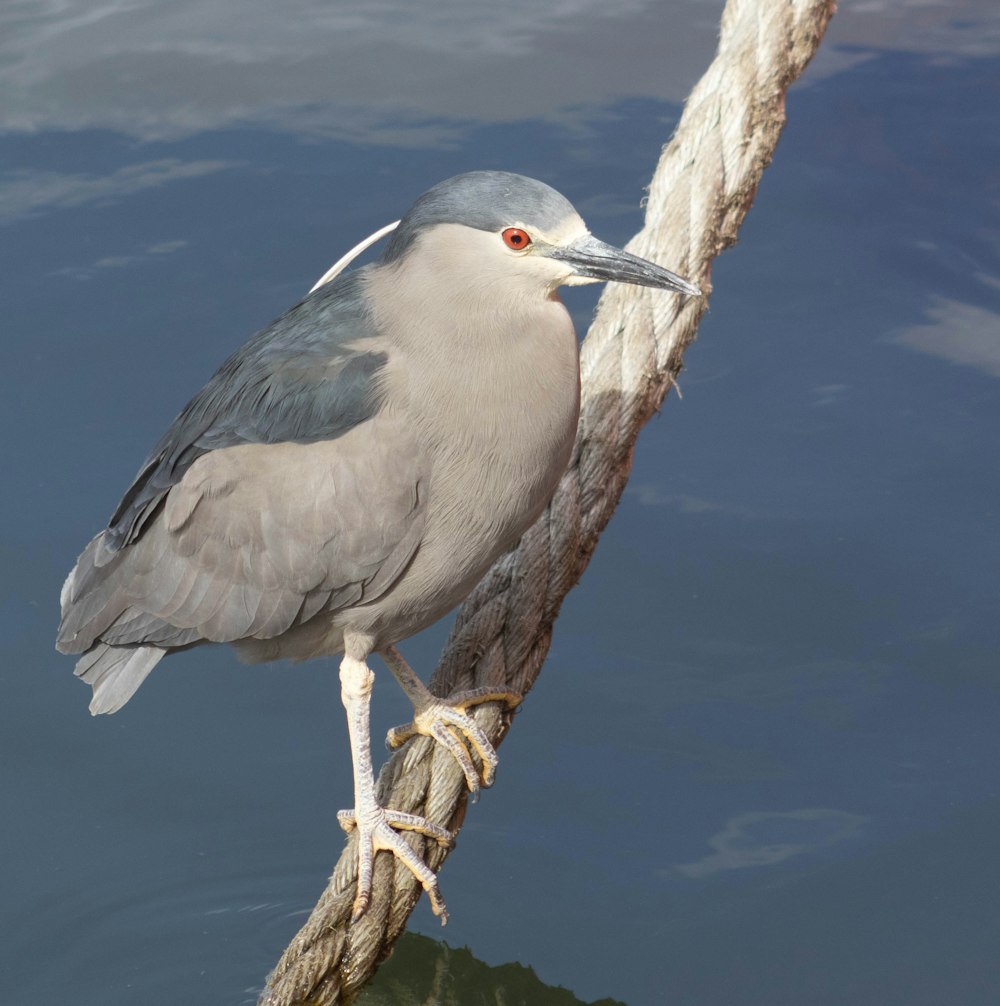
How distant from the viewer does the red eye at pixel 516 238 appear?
75.3 inches

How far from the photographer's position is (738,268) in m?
3.71

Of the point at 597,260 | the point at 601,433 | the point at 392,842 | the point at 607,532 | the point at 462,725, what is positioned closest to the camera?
the point at 597,260

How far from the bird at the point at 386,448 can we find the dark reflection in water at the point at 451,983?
405 mm

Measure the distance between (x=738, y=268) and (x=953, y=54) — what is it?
131 centimetres

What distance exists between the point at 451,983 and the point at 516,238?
1.25m

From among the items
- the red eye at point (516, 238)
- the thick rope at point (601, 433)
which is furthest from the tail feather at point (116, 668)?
the red eye at point (516, 238)

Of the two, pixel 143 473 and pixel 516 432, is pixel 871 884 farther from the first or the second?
pixel 143 473

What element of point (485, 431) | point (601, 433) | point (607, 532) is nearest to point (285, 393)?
point (485, 431)

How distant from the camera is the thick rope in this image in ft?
6.66

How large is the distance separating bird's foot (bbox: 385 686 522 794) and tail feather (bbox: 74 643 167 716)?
1.34 feet

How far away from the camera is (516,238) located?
Answer: 1.92 m

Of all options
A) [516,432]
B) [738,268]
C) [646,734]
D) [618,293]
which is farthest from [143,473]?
[738,268]

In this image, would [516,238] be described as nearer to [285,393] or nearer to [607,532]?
[285,393]

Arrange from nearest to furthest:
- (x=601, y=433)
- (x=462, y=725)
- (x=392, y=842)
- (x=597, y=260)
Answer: (x=597, y=260) → (x=392, y=842) → (x=462, y=725) → (x=601, y=433)
